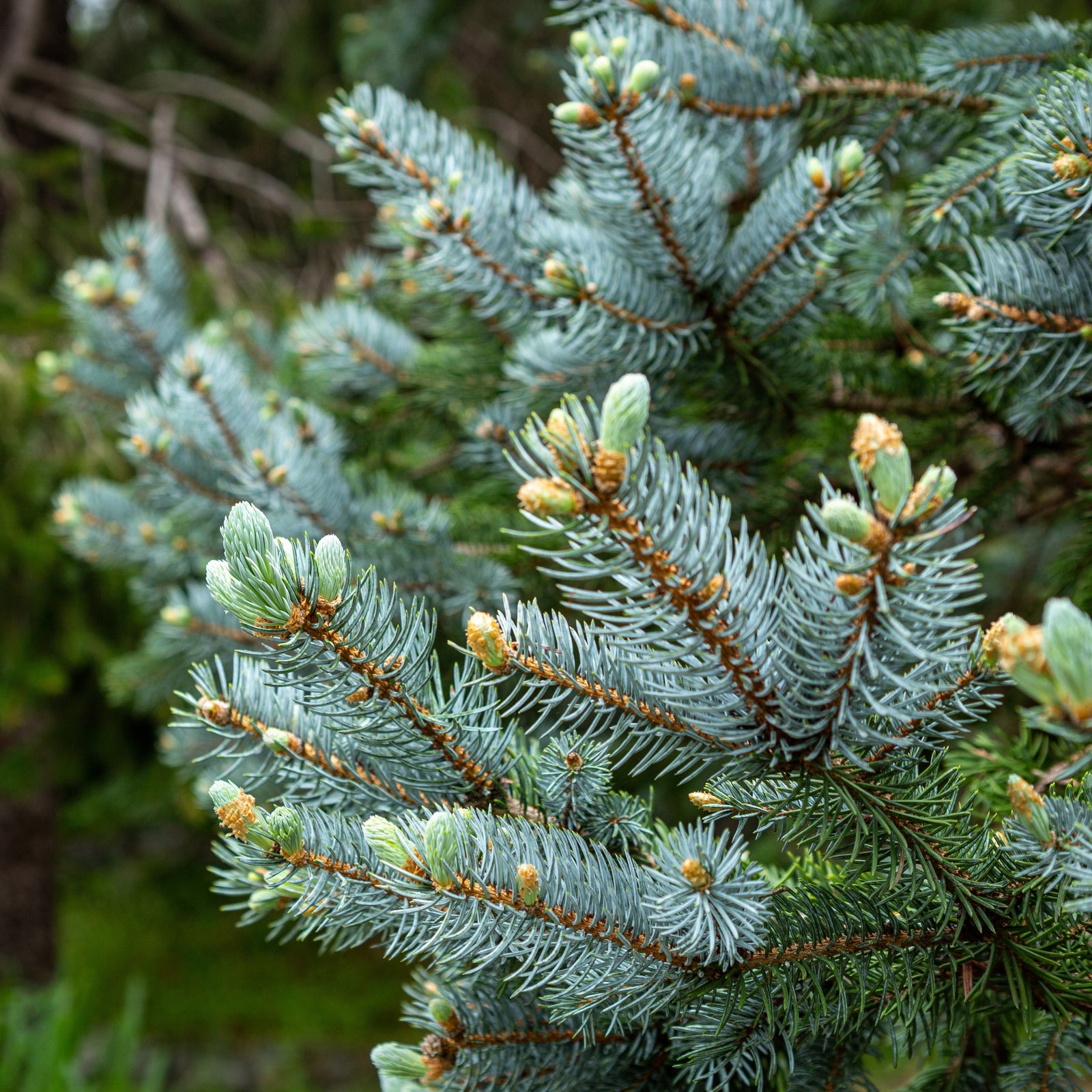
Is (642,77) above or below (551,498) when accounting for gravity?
above

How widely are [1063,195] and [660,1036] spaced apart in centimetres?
78

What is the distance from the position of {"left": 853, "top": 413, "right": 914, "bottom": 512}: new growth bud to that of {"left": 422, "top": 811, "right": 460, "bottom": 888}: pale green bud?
29cm

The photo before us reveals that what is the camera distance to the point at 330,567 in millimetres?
503

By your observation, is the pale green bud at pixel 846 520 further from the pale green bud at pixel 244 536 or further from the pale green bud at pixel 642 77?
the pale green bud at pixel 642 77

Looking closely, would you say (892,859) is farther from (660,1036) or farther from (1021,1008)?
(660,1036)

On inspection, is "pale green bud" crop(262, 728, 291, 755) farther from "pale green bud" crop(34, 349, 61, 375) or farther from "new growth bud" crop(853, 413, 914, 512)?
"pale green bud" crop(34, 349, 61, 375)

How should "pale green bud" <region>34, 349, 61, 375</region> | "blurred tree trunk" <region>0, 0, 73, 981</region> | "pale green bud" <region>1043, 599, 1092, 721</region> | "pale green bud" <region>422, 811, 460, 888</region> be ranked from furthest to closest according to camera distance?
"blurred tree trunk" <region>0, 0, 73, 981</region>, "pale green bud" <region>34, 349, 61, 375</region>, "pale green bud" <region>422, 811, 460, 888</region>, "pale green bud" <region>1043, 599, 1092, 721</region>

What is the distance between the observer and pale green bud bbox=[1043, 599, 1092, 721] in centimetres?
38

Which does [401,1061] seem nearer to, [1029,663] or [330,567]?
[330,567]

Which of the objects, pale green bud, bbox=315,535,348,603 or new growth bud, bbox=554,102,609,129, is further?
new growth bud, bbox=554,102,609,129

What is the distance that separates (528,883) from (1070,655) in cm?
31

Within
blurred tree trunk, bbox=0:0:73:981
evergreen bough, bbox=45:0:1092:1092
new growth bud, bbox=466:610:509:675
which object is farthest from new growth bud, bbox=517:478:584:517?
blurred tree trunk, bbox=0:0:73:981

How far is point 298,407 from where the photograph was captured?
3.58 feet

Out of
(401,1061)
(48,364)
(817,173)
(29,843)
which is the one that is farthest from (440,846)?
(29,843)
